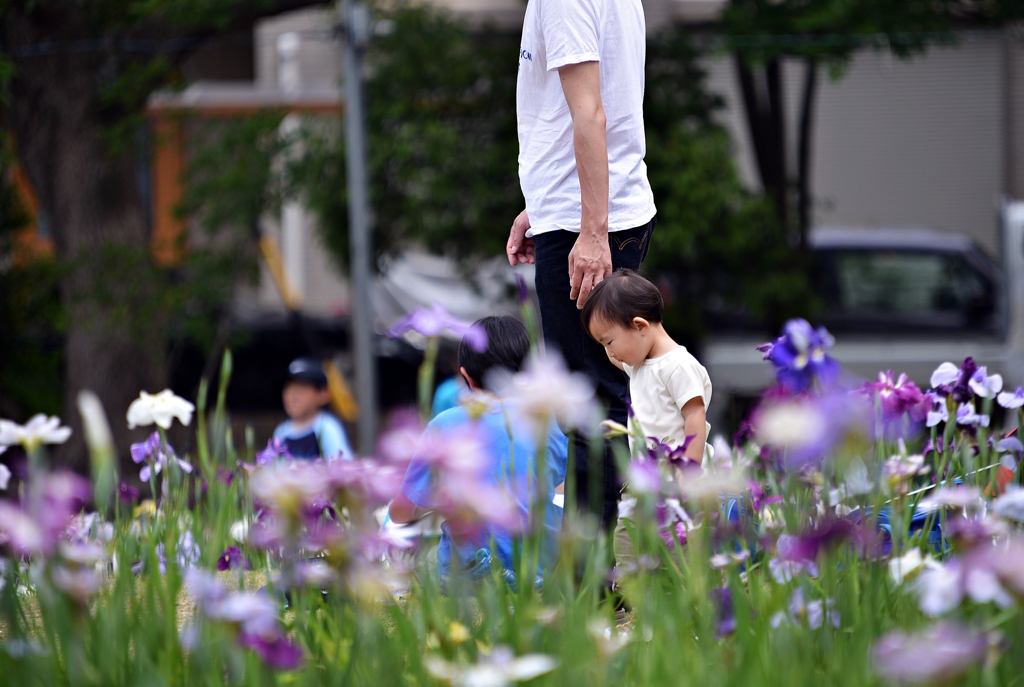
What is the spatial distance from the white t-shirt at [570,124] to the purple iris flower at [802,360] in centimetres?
51

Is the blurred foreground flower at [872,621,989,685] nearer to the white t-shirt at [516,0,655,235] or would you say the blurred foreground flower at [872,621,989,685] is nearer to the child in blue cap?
the white t-shirt at [516,0,655,235]

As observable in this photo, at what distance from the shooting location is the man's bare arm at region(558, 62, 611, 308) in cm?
239

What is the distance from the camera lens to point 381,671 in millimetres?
1374

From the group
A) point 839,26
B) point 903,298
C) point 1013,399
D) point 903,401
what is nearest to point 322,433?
point 903,401

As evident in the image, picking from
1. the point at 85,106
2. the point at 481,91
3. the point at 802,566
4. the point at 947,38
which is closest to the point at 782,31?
the point at 947,38

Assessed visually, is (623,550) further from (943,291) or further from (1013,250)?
(943,291)

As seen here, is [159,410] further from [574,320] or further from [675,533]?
[675,533]

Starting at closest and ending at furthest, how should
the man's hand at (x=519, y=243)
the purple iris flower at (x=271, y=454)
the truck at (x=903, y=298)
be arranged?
the man's hand at (x=519, y=243) → the purple iris flower at (x=271, y=454) → the truck at (x=903, y=298)

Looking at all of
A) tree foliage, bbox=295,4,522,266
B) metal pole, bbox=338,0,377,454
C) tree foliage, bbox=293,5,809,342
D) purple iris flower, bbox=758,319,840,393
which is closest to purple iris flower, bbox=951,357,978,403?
purple iris flower, bbox=758,319,840,393

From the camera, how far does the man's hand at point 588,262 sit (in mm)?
2398

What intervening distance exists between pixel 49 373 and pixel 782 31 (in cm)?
521

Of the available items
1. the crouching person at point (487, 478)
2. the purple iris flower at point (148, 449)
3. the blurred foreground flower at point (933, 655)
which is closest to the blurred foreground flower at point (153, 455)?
the purple iris flower at point (148, 449)

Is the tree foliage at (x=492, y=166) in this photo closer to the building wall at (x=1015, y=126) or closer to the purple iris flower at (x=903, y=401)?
the purple iris flower at (x=903, y=401)

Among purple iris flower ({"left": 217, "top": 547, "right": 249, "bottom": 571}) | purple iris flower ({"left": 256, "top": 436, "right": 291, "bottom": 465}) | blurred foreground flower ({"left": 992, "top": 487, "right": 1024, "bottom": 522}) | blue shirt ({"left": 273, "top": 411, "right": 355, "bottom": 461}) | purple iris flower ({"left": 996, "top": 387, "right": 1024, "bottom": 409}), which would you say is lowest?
blue shirt ({"left": 273, "top": 411, "right": 355, "bottom": 461})
